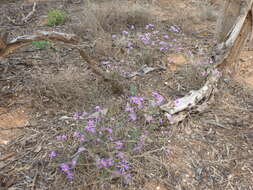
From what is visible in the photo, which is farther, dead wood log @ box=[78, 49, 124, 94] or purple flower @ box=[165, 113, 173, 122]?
dead wood log @ box=[78, 49, 124, 94]

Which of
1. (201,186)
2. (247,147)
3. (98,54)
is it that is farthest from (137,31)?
(201,186)

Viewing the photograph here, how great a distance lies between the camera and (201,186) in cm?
180

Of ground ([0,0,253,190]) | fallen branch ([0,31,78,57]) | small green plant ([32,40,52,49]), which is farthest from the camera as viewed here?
small green plant ([32,40,52,49])

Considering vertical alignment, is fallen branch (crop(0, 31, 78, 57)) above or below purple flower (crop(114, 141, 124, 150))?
above

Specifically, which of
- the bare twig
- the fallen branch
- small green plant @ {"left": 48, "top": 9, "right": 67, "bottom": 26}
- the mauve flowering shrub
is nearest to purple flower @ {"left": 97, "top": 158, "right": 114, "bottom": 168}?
the mauve flowering shrub

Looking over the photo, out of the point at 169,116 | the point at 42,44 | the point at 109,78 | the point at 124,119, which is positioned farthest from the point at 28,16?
the point at 169,116

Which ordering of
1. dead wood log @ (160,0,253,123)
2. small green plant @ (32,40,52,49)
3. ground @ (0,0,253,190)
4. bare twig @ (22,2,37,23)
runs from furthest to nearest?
bare twig @ (22,2,37,23), small green plant @ (32,40,52,49), dead wood log @ (160,0,253,123), ground @ (0,0,253,190)

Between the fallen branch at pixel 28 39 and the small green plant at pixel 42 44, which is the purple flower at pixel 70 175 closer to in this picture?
the fallen branch at pixel 28 39

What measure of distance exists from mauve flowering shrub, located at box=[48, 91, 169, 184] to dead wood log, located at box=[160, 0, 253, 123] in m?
0.71

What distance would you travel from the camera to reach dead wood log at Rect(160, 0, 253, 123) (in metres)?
2.48

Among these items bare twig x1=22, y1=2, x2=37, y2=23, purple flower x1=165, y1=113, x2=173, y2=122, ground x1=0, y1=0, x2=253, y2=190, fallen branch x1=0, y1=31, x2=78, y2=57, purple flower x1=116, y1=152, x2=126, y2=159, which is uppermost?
fallen branch x1=0, y1=31, x2=78, y2=57

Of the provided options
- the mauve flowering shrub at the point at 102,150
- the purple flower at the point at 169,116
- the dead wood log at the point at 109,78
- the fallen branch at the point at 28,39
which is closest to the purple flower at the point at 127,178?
the mauve flowering shrub at the point at 102,150

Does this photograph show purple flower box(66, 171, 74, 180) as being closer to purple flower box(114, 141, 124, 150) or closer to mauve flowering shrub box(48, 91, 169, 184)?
mauve flowering shrub box(48, 91, 169, 184)

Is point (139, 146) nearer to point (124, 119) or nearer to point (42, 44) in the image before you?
point (124, 119)
